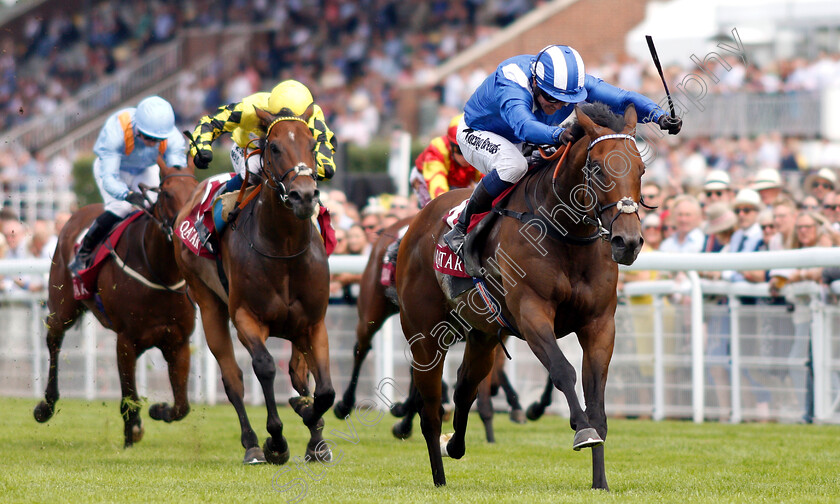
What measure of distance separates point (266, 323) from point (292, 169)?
103 cm

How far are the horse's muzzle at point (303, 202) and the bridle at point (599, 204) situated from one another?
128 cm

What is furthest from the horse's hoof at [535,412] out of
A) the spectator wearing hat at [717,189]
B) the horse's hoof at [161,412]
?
the spectator wearing hat at [717,189]

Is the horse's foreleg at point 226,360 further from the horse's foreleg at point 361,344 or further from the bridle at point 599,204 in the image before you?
the bridle at point 599,204

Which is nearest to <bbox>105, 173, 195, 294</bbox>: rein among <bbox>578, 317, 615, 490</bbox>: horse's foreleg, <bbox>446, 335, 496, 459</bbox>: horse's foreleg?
<bbox>446, 335, 496, 459</bbox>: horse's foreleg

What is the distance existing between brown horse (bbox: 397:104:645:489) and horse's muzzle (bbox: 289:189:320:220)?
78cm

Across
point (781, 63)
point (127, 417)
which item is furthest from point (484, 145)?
point (781, 63)

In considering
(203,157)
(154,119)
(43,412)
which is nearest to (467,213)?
(203,157)

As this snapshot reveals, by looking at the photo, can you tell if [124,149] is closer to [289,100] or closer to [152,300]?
[152,300]

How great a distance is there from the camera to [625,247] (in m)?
4.94

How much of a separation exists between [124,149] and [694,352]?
442 cm

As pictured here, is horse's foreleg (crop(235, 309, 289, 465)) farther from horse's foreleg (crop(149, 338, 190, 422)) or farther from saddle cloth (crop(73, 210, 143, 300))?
saddle cloth (crop(73, 210, 143, 300))

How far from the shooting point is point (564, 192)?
5.53 meters

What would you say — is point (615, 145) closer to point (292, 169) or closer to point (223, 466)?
point (292, 169)

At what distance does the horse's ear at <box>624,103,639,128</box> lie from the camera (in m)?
5.33
